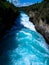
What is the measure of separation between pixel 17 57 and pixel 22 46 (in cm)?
317

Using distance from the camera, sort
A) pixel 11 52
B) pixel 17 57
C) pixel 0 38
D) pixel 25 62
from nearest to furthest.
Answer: pixel 25 62
pixel 17 57
pixel 11 52
pixel 0 38

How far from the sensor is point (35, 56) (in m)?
19.9

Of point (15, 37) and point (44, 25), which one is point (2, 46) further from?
point (44, 25)

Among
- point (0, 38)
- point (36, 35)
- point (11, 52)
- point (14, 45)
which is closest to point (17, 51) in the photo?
point (11, 52)

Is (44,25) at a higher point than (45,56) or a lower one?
higher

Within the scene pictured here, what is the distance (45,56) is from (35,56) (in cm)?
111

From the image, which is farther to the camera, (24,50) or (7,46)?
(7,46)

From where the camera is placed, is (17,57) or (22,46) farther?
(22,46)

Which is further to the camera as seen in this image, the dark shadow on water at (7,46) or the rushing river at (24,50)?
the dark shadow on water at (7,46)

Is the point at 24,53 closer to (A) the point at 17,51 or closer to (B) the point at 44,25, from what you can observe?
(A) the point at 17,51

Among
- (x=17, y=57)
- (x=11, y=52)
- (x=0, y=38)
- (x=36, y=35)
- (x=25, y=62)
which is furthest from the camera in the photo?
(x=36, y=35)

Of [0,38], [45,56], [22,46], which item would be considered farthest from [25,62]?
[0,38]

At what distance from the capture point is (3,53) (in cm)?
2078

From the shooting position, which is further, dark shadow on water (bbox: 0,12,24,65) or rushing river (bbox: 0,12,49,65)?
dark shadow on water (bbox: 0,12,24,65)
